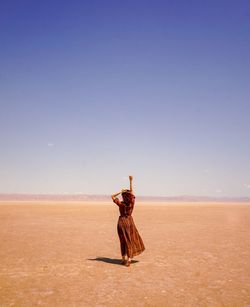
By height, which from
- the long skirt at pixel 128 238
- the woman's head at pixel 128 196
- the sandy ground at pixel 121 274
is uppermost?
the woman's head at pixel 128 196

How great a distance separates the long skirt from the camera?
9469 millimetres

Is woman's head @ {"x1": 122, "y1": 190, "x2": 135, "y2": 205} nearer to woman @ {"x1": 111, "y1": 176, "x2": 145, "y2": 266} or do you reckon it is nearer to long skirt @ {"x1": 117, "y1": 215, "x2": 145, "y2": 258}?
woman @ {"x1": 111, "y1": 176, "x2": 145, "y2": 266}

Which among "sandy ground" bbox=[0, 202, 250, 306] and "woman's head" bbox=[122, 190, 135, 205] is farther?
"woman's head" bbox=[122, 190, 135, 205]

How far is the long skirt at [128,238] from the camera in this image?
9.47 meters

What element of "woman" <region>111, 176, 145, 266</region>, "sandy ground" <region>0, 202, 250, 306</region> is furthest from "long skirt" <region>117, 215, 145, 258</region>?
"sandy ground" <region>0, 202, 250, 306</region>

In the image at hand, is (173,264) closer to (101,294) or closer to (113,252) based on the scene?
(113,252)

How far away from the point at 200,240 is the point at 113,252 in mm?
4886

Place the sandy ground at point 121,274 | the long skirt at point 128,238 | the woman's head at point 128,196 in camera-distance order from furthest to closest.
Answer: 1. the woman's head at point 128,196
2. the long skirt at point 128,238
3. the sandy ground at point 121,274

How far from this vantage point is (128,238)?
31.2 ft

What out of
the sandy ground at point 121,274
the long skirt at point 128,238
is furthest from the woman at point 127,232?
Result: the sandy ground at point 121,274

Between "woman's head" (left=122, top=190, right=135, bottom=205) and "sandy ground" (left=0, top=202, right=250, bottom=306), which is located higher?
"woman's head" (left=122, top=190, right=135, bottom=205)

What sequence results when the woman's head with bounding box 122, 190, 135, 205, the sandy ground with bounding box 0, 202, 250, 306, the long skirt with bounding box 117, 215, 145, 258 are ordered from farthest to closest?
the woman's head with bounding box 122, 190, 135, 205 < the long skirt with bounding box 117, 215, 145, 258 < the sandy ground with bounding box 0, 202, 250, 306

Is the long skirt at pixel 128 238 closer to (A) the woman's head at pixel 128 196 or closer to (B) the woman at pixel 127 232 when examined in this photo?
(B) the woman at pixel 127 232

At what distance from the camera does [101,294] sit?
22.1 ft
